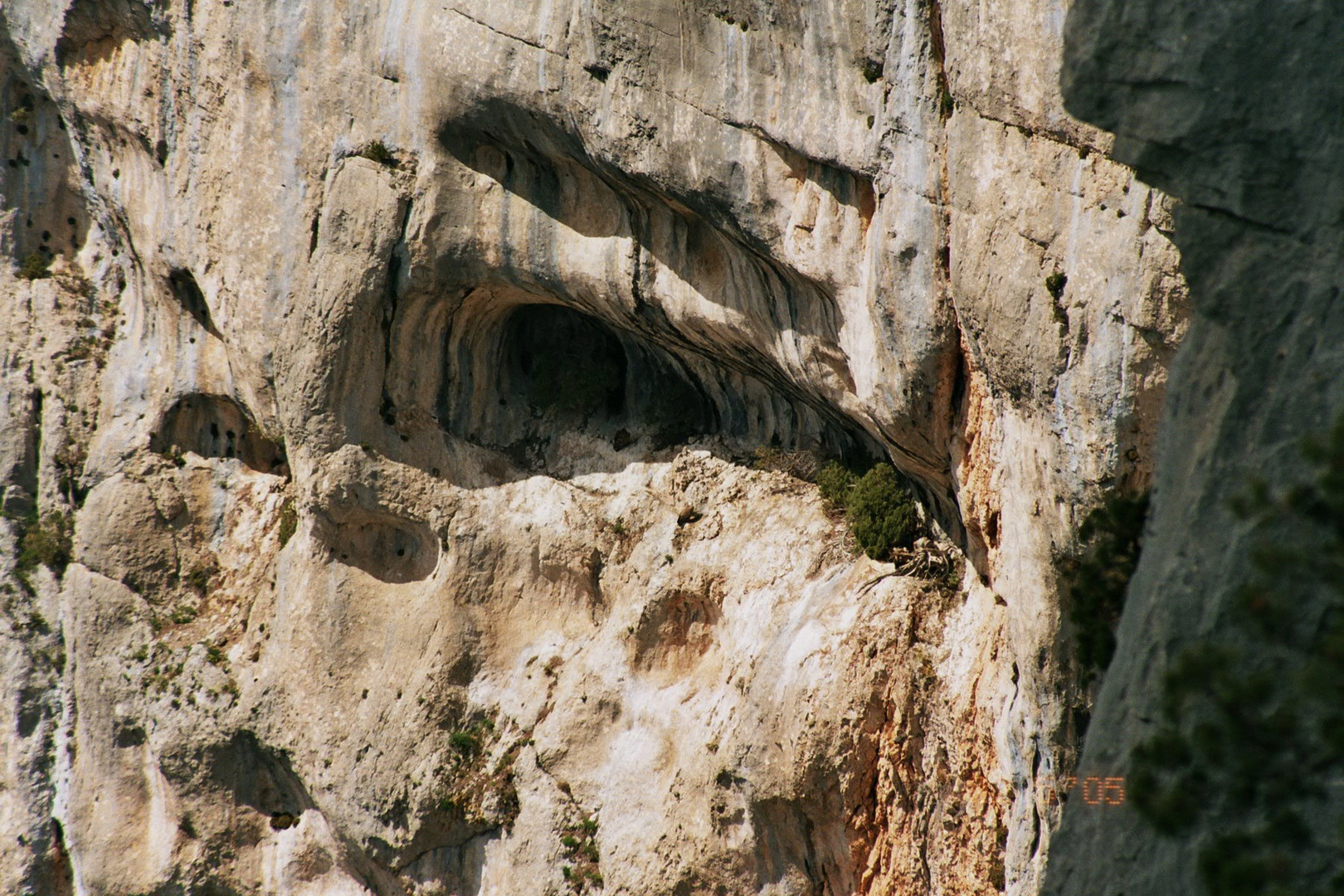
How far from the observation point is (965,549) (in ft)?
55.2

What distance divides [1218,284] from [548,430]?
15.8 m

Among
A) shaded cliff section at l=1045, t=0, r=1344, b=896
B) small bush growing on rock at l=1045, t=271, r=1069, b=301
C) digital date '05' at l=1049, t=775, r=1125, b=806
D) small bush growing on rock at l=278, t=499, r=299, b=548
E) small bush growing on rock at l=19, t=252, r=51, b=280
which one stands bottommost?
digital date '05' at l=1049, t=775, r=1125, b=806

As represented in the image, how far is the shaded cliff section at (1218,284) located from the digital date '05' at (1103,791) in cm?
8

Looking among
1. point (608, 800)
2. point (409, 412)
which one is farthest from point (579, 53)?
point (608, 800)

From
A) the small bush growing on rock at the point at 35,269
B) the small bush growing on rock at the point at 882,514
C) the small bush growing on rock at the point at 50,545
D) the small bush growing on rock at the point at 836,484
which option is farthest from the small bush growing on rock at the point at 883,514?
the small bush growing on rock at the point at 35,269

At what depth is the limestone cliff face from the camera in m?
14.0

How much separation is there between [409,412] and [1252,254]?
15.7m

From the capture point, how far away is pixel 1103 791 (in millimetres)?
8617

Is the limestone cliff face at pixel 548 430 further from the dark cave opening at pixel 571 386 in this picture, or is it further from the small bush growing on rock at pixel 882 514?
the small bush growing on rock at pixel 882 514

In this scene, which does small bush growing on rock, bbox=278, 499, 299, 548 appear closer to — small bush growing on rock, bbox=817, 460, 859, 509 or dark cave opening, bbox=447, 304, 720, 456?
dark cave opening, bbox=447, 304, 720, 456

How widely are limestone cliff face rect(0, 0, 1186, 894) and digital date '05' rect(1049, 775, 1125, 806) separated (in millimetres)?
4464

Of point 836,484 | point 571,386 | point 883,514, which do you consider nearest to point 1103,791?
point 883,514

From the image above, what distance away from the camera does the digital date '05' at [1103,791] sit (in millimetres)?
8430

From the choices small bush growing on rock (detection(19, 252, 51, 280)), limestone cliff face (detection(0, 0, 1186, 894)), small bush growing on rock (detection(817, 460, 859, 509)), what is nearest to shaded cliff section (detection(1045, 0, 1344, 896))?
limestone cliff face (detection(0, 0, 1186, 894))
